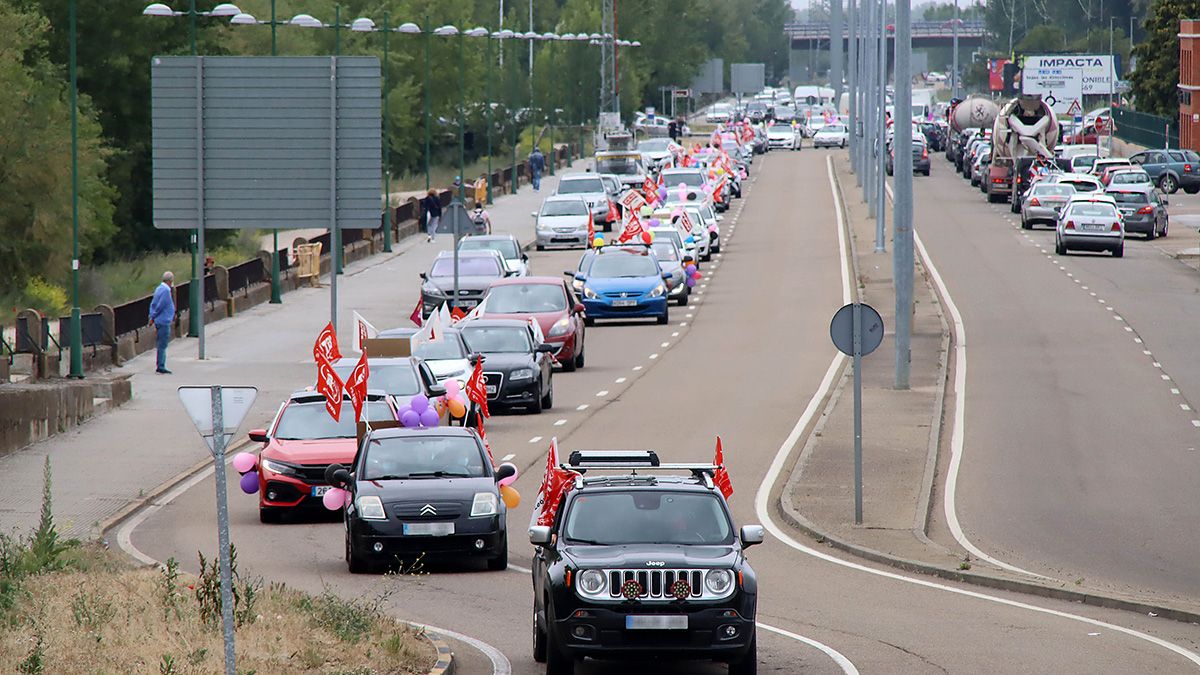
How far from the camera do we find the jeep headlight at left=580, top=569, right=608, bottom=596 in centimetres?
1279

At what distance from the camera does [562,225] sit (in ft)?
203

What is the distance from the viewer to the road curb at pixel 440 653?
13.1 meters

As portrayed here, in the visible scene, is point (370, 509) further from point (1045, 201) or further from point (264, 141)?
point (1045, 201)

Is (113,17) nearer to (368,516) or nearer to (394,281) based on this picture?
(394,281)

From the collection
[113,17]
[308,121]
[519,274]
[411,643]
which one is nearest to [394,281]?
[519,274]

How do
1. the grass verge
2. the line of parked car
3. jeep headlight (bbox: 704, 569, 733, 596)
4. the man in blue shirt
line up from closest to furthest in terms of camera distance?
1. the grass verge
2. jeep headlight (bbox: 704, 569, 733, 596)
3. the man in blue shirt
4. the line of parked car

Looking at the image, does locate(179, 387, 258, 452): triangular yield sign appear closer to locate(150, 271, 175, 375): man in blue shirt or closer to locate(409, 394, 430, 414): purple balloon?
locate(409, 394, 430, 414): purple balloon

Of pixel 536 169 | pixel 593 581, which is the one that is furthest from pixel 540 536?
pixel 536 169

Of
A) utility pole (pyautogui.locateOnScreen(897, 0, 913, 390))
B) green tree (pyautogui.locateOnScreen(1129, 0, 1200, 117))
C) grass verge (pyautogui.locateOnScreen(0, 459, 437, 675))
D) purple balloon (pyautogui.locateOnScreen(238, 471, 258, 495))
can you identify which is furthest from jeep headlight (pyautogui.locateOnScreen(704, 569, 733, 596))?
green tree (pyautogui.locateOnScreen(1129, 0, 1200, 117))

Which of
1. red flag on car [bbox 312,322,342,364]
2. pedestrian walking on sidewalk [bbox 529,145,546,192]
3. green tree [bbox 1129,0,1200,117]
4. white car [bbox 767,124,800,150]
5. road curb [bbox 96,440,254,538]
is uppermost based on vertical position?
green tree [bbox 1129,0,1200,117]

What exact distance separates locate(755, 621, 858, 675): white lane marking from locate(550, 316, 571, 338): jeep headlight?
1938cm

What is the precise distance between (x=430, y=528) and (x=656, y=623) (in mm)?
5438

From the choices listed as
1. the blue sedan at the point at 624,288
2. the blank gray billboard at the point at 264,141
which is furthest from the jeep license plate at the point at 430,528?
the blue sedan at the point at 624,288

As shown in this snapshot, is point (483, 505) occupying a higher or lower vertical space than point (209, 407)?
lower
